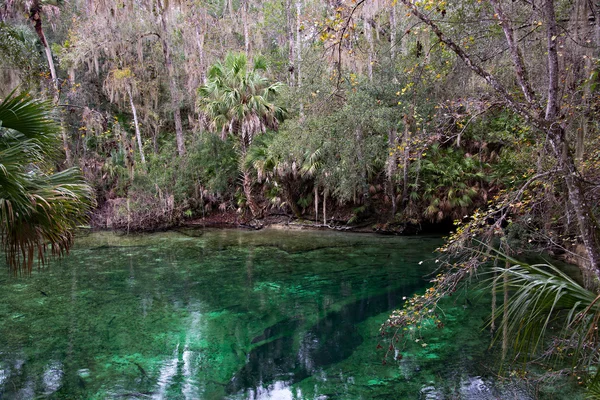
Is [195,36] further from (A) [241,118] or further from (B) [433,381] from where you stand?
(B) [433,381]

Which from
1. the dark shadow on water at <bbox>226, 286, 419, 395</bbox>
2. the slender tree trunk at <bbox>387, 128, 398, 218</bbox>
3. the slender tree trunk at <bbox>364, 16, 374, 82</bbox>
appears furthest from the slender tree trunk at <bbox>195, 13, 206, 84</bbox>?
the dark shadow on water at <bbox>226, 286, 419, 395</bbox>

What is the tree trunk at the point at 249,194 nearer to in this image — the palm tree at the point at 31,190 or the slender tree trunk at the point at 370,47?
the slender tree trunk at the point at 370,47

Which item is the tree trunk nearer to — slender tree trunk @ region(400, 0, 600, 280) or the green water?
the green water

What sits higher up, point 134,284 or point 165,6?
point 165,6

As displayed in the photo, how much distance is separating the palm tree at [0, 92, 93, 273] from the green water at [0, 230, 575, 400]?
238 cm

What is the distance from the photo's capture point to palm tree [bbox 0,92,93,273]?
3.75 metres

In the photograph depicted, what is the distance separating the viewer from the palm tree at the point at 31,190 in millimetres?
3750

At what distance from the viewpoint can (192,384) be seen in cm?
561

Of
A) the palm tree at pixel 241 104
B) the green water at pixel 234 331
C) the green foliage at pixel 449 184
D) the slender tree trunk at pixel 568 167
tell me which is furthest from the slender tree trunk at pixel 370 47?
the slender tree trunk at pixel 568 167

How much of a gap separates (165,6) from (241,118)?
491cm

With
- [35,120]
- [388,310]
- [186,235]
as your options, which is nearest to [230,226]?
[186,235]

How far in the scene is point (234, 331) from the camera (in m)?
7.45

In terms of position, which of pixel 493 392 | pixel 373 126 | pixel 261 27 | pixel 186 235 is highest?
pixel 261 27

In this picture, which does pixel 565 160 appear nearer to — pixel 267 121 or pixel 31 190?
pixel 31 190
